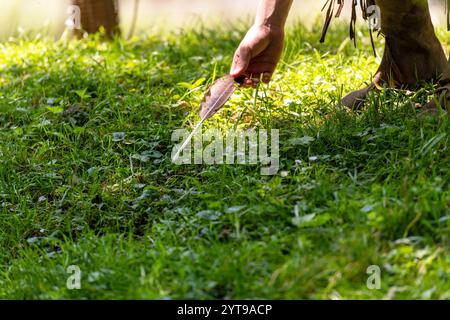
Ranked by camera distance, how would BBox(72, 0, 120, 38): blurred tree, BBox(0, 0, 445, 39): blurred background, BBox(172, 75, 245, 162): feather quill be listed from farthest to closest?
BBox(0, 0, 445, 39): blurred background
BBox(72, 0, 120, 38): blurred tree
BBox(172, 75, 245, 162): feather quill

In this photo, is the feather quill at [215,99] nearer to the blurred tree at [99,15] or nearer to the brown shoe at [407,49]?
the brown shoe at [407,49]

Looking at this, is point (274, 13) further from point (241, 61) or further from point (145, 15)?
point (145, 15)

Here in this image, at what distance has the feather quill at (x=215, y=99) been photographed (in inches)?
139

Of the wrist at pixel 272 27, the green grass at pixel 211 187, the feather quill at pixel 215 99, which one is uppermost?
the wrist at pixel 272 27

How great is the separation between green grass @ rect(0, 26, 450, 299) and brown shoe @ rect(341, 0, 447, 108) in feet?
0.42

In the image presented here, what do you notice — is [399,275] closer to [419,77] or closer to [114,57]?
[419,77]

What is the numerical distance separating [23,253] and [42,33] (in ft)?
10.5

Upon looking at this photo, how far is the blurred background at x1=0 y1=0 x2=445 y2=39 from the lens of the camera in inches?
232

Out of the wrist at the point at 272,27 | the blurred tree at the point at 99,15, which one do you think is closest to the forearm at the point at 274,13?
the wrist at the point at 272,27

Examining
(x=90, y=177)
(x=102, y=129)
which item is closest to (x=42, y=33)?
(x=102, y=129)

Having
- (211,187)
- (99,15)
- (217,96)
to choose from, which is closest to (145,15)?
(99,15)

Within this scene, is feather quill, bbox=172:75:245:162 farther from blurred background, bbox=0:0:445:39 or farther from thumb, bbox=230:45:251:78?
blurred background, bbox=0:0:445:39

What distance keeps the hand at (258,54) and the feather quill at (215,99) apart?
0.06 meters

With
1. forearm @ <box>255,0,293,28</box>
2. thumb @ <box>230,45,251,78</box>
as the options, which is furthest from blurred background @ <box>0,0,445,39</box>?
thumb @ <box>230,45,251,78</box>
